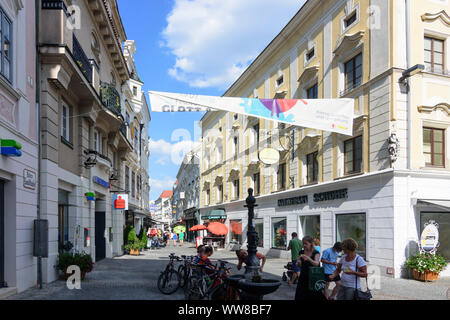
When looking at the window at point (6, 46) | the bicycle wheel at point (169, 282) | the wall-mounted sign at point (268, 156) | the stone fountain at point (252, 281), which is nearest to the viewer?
the stone fountain at point (252, 281)

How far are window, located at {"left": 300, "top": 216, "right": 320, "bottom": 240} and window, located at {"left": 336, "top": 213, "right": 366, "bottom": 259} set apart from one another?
194cm

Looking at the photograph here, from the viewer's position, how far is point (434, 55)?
50.5 feet

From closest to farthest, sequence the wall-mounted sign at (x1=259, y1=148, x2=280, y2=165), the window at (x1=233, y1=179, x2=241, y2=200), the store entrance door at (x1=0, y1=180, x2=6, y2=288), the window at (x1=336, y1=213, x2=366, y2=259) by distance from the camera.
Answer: the store entrance door at (x1=0, y1=180, x2=6, y2=288) → the window at (x1=336, y1=213, x2=366, y2=259) → the wall-mounted sign at (x1=259, y1=148, x2=280, y2=165) → the window at (x1=233, y1=179, x2=241, y2=200)

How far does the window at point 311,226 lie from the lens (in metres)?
19.9

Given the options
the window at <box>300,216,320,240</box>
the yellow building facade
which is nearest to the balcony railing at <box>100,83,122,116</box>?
the yellow building facade

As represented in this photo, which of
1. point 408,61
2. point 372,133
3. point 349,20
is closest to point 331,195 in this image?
point 372,133

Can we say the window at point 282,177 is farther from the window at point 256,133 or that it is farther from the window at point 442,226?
the window at point 442,226

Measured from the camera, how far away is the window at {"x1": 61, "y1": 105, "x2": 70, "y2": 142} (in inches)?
540

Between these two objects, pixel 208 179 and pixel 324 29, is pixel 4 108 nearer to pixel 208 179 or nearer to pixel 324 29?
pixel 324 29

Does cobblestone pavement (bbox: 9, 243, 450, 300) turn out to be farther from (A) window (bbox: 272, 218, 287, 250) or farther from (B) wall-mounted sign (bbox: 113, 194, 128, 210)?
(A) window (bbox: 272, 218, 287, 250)

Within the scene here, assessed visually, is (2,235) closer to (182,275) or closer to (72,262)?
(72,262)

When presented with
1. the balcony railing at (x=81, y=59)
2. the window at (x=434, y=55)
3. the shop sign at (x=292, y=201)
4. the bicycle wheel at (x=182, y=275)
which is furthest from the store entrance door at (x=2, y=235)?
the shop sign at (x=292, y=201)

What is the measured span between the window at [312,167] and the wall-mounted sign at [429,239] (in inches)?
262
